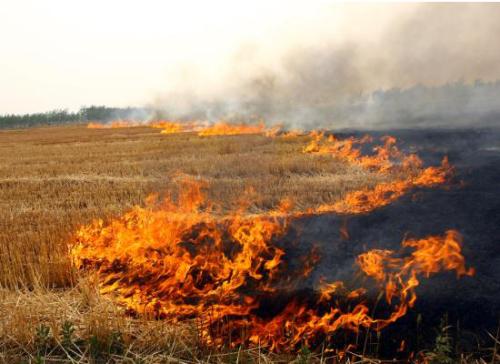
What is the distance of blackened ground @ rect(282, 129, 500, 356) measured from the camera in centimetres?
419

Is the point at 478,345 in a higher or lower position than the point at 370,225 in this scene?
lower

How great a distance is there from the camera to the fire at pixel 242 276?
4.34m

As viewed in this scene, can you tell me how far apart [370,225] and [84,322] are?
374cm

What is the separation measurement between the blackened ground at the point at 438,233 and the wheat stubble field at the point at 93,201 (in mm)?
2079

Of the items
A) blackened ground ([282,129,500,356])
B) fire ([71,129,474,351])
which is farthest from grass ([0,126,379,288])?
blackened ground ([282,129,500,356])

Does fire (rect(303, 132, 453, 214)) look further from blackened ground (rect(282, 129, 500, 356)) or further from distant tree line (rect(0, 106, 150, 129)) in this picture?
distant tree line (rect(0, 106, 150, 129))

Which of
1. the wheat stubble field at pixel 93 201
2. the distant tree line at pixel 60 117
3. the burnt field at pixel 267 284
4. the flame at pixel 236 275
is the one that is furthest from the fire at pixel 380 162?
the distant tree line at pixel 60 117

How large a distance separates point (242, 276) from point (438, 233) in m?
2.43

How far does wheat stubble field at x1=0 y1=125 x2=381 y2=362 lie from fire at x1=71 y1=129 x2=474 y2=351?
1.32 feet

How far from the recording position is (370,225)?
19.2 ft

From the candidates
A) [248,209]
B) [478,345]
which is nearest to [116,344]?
[478,345]

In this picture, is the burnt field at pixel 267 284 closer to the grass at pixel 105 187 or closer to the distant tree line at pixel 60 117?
the grass at pixel 105 187

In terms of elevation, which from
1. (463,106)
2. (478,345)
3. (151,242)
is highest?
(463,106)

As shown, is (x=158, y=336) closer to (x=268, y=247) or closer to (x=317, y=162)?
(x=268, y=247)
